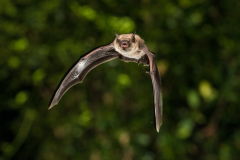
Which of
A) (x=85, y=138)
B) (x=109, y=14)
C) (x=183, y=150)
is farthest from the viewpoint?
(x=85, y=138)

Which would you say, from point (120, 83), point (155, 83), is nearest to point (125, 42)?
point (155, 83)

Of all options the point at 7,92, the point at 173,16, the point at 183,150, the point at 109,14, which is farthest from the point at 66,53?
the point at 183,150

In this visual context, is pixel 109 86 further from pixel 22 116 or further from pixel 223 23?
pixel 223 23

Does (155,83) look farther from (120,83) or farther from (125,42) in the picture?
(120,83)

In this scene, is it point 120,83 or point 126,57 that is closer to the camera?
point 126,57

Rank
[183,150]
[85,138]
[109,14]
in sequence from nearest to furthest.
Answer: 1. [109,14]
2. [183,150]
3. [85,138]

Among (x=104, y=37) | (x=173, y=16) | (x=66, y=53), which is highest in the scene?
(x=173, y=16)

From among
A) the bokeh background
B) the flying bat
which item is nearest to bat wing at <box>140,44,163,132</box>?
the flying bat
